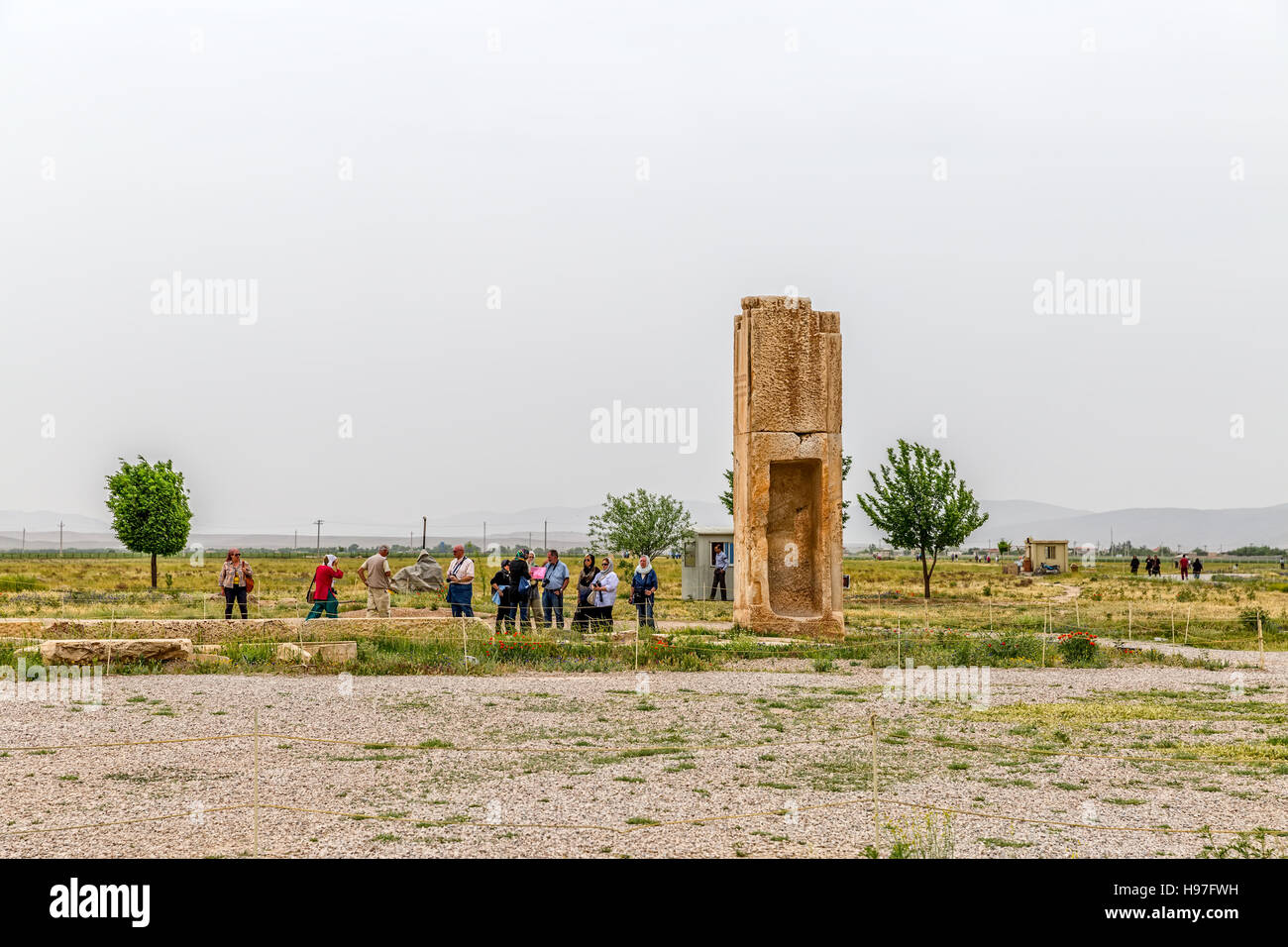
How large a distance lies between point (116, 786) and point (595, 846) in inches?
184

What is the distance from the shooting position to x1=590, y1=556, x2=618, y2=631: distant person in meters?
20.9

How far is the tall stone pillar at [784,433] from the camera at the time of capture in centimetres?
2238

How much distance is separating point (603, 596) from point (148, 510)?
89.8 feet

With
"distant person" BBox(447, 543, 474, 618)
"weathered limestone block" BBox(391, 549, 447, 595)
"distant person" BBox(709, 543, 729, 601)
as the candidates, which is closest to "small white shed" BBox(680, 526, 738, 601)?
"distant person" BBox(709, 543, 729, 601)

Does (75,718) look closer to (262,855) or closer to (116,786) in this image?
(116,786)

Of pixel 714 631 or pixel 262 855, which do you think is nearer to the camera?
pixel 262 855

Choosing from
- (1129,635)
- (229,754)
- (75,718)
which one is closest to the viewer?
(229,754)

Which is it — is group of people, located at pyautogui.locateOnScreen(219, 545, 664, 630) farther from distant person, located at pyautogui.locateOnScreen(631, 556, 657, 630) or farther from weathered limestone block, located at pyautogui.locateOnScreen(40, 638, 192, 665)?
weathered limestone block, located at pyautogui.locateOnScreen(40, 638, 192, 665)

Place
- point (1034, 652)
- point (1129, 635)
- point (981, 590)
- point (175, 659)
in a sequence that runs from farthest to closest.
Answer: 1. point (981, 590)
2. point (1129, 635)
3. point (1034, 652)
4. point (175, 659)

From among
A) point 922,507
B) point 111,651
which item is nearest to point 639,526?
point 922,507

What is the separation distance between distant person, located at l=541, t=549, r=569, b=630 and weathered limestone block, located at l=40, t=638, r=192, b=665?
260 inches

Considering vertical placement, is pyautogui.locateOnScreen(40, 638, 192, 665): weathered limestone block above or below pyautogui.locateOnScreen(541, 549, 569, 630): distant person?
below

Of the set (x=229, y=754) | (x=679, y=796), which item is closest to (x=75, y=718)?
(x=229, y=754)
